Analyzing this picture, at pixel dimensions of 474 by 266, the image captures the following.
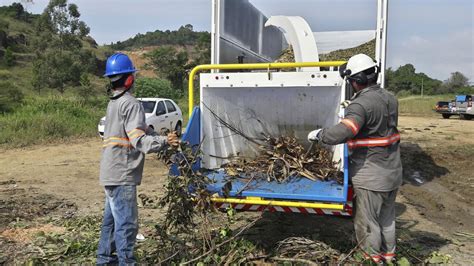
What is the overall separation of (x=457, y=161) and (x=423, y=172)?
170 cm

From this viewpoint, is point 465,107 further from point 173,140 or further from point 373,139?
point 173,140

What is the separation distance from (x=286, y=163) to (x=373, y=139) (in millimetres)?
1205

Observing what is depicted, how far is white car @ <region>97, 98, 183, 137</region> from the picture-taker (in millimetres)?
14352

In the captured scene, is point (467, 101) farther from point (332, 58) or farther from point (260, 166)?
point (260, 166)

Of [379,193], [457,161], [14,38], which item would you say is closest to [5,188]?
[379,193]

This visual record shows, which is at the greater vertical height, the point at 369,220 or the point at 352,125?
the point at 352,125

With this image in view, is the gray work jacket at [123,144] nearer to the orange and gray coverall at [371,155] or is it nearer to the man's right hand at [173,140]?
the man's right hand at [173,140]

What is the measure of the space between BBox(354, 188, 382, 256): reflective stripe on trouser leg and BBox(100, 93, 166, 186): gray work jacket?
1755mm

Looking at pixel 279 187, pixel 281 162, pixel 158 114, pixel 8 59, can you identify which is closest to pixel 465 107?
pixel 158 114

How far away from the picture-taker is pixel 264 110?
5.20 m

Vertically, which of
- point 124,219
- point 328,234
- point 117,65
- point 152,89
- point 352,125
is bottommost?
point 328,234

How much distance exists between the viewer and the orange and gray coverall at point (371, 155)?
3674 millimetres

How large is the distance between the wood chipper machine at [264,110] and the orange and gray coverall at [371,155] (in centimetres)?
13

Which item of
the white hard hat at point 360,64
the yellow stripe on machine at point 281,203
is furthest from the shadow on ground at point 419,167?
the white hard hat at point 360,64
